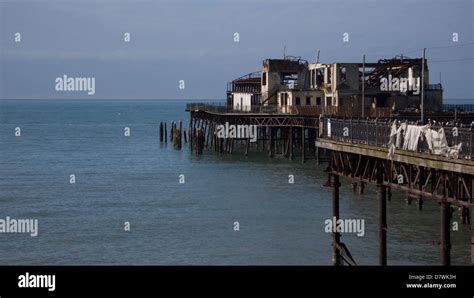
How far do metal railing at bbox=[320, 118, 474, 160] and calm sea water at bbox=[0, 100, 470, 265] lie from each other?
15.4 feet

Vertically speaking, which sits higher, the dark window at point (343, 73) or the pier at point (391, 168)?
the dark window at point (343, 73)

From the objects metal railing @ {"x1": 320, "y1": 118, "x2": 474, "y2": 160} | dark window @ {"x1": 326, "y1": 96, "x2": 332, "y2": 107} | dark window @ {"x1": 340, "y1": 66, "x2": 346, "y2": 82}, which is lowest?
metal railing @ {"x1": 320, "y1": 118, "x2": 474, "y2": 160}

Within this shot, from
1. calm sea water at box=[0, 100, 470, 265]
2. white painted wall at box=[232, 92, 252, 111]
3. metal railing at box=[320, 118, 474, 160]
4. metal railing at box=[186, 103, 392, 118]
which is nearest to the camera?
metal railing at box=[320, 118, 474, 160]

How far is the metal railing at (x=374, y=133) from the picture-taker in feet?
74.5

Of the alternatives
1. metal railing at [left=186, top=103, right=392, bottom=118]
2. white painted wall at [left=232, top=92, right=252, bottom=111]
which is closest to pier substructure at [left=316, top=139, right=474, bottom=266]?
metal railing at [left=186, top=103, right=392, bottom=118]

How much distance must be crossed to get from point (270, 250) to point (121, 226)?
933cm

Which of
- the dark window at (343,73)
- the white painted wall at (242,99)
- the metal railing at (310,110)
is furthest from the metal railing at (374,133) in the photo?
the white painted wall at (242,99)

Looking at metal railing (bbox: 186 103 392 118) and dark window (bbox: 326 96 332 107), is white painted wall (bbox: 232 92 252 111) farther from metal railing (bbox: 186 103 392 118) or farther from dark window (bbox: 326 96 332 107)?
dark window (bbox: 326 96 332 107)

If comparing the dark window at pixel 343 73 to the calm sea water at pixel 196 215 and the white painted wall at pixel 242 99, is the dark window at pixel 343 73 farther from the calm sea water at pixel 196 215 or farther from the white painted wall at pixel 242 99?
the white painted wall at pixel 242 99

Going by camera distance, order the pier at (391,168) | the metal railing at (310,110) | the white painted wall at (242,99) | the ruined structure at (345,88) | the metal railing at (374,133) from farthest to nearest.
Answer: the white painted wall at (242,99) < the ruined structure at (345,88) < the metal railing at (310,110) < the pier at (391,168) < the metal railing at (374,133)

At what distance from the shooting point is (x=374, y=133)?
91.7 ft

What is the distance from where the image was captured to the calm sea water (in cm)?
3403

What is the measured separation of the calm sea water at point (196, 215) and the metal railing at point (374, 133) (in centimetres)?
469

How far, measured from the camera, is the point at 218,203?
48781 mm
